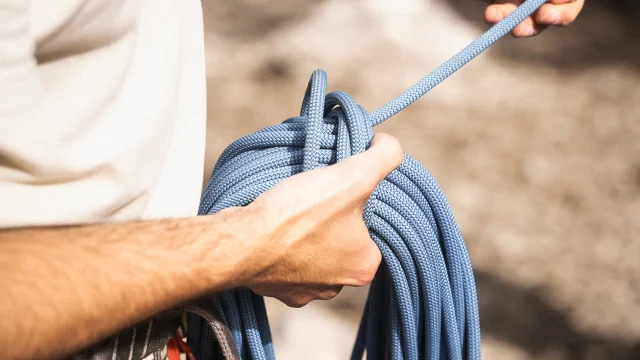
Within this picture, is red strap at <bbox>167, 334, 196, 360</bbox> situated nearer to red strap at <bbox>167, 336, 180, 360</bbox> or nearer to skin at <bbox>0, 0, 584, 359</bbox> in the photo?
red strap at <bbox>167, 336, 180, 360</bbox>

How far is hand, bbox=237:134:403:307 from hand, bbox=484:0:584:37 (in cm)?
38

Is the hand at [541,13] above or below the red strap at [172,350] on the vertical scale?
above

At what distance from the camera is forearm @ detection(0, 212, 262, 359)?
438mm

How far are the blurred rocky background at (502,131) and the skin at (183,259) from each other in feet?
3.14

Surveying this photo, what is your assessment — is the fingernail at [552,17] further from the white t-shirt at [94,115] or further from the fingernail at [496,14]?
the white t-shirt at [94,115]

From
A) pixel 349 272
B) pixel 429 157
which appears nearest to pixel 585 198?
pixel 429 157

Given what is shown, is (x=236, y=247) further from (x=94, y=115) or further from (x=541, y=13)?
(x=541, y=13)

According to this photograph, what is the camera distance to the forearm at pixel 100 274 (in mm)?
438

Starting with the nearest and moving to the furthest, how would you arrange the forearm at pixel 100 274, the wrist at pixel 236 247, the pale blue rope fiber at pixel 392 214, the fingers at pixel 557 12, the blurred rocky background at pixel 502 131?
the forearm at pixel 100 274 → the wrist at pixel 236 247 → the pale blue rope fiber at pixel 392 214 → the fingers at pixel 557 12 → the blurred rocky background at pixel 502 131

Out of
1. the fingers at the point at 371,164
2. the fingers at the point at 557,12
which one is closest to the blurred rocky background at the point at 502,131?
the fingers at the point at 557,12

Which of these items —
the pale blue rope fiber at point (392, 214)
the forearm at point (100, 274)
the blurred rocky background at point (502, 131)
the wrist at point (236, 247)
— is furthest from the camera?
the blurred rocky background at point (502, 131)

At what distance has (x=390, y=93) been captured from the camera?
81.8 inches

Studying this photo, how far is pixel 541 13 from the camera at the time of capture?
897 mm

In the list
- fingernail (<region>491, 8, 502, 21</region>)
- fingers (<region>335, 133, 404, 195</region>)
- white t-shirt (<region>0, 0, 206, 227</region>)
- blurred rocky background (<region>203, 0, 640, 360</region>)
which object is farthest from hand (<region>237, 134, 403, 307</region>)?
blurred rocky background (<region>203, 0, 640, 360</region>)
